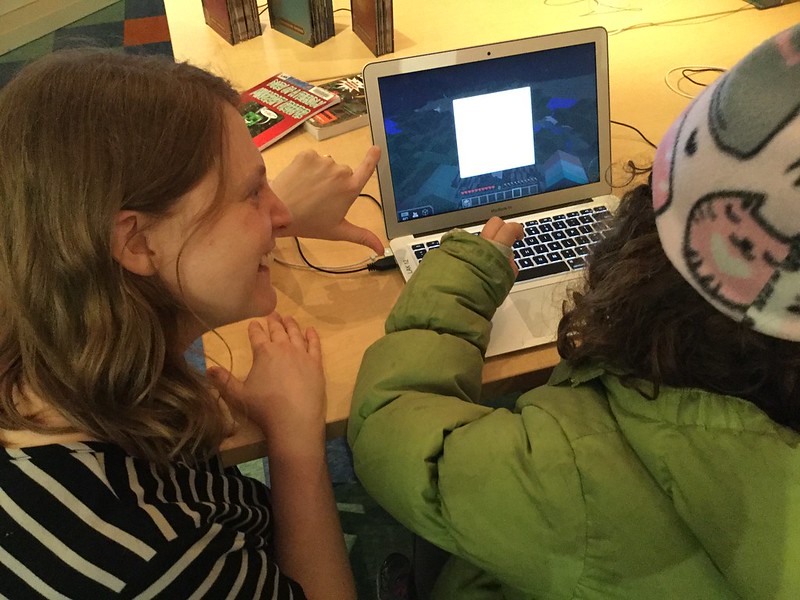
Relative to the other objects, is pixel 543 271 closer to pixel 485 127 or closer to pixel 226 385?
pixel 485 127

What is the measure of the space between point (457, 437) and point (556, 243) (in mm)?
417

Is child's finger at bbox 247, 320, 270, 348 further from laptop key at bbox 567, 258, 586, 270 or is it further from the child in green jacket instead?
laptop key at bbox 567, 258, 586, 270

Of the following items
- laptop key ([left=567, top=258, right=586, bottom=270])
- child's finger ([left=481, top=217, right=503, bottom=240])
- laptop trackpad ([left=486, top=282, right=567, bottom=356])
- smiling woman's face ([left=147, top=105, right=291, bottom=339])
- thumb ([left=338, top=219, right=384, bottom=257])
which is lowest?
laptop trackpad ([left=486, top=282, right=567, bottom=356])

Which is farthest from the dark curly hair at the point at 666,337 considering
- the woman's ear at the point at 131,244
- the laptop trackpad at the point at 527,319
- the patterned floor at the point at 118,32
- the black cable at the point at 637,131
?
the patterned floor at the point at 118,32

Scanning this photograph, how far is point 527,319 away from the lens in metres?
0.83

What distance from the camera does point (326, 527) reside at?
736mm

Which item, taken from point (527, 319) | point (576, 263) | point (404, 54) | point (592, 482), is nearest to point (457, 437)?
point (592, 482)

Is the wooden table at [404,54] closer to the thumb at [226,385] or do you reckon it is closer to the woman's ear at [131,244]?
the thumb at [226,385]

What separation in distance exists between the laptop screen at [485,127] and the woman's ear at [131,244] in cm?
41

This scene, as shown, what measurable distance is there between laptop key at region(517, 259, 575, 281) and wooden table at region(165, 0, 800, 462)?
0.41ft

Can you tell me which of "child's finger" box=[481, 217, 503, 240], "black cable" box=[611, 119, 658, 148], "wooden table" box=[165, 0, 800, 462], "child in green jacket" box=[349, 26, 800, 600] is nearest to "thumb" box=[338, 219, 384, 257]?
"wooden table" box=[165, 0, 800, 462]

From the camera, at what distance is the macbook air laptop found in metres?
0.91

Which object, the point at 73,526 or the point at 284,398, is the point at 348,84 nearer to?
the point at 284,398

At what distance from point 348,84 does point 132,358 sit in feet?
2.79
